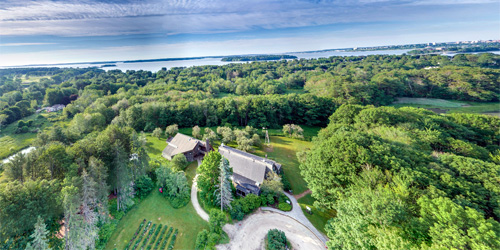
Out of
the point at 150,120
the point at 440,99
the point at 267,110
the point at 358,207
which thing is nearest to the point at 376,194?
the point at 358,207

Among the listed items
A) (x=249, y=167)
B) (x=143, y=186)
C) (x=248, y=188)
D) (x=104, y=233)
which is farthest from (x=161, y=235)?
(x=249, y=167)

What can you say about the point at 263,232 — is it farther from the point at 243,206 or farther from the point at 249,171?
the point at 249,171

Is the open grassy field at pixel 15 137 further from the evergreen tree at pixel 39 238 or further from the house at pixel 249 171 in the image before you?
the house at pixel 249 171

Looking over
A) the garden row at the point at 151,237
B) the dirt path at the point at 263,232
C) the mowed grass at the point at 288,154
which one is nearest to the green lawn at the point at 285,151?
the mowed grass at the point at 288,154

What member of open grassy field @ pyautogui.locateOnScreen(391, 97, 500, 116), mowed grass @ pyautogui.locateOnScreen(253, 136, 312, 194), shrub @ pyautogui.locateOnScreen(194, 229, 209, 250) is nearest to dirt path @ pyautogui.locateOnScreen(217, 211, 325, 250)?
shrub @ pyautogui.locateOnScreen(194, 229, 209, 250)

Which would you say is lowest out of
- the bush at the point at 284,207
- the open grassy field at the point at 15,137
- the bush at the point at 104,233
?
the bush at the point at 284,207

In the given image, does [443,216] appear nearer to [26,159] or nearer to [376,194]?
[376,194]
